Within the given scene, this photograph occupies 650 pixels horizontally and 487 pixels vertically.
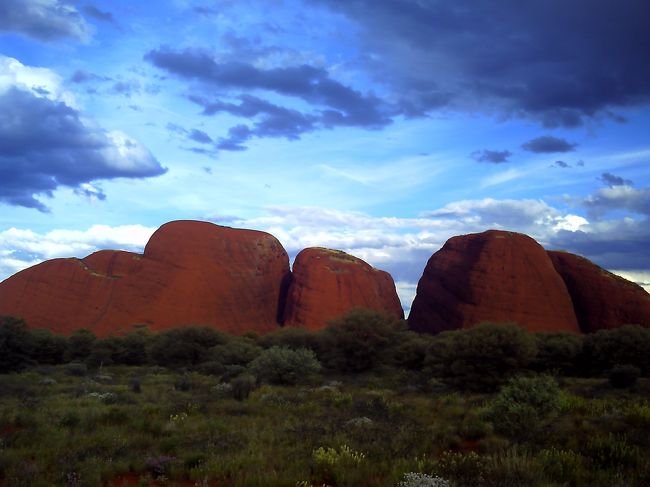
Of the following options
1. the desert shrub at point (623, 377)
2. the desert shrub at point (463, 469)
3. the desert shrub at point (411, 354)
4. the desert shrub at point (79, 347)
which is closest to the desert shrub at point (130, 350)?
the desert shrub at point (79, 347)

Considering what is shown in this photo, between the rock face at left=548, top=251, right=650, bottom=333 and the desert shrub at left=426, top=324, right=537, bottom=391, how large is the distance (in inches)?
1210

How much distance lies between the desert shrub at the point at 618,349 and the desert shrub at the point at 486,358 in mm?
5825

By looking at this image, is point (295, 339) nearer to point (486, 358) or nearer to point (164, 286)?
point (486, 358)

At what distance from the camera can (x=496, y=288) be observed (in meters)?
49.2

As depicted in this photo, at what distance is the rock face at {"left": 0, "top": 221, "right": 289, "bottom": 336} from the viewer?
2103 inches

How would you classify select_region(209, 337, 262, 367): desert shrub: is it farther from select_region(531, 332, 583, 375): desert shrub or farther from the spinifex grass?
the spinifex grass

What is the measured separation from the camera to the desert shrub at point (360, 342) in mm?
30781

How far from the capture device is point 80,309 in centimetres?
5378

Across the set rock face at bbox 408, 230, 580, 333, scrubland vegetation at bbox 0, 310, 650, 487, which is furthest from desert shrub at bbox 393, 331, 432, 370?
rock face at bbox 408, 230, 580, 333

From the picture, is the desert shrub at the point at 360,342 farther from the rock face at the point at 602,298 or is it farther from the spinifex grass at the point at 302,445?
the rock face at the point at 602,298

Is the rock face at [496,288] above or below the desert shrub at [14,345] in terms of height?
above

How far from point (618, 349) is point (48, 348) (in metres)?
34.4

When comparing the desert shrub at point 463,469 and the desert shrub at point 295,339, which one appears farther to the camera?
the desert shrub at point 295,339

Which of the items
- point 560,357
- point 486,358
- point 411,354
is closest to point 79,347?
point 411,354
